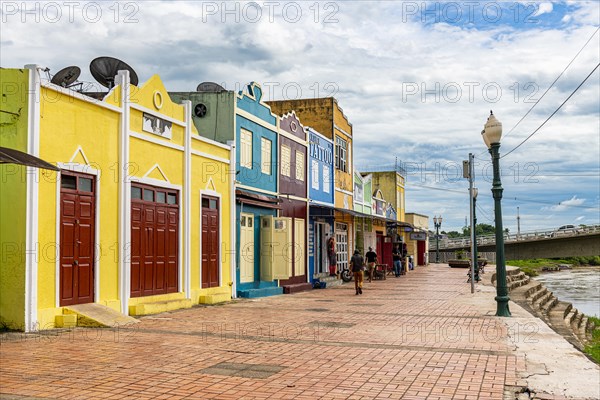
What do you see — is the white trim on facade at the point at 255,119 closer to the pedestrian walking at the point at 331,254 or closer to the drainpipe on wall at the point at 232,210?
the drainpipe on wall at the point at 232,210

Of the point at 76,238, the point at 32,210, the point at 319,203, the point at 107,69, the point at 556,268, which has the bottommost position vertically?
the point at 556,268

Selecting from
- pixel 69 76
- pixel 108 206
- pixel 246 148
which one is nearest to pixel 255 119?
pixel 246 148

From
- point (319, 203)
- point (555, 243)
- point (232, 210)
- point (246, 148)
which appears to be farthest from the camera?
point (555, 243)

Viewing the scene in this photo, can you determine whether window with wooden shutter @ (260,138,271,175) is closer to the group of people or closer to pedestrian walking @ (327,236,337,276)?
the group of people

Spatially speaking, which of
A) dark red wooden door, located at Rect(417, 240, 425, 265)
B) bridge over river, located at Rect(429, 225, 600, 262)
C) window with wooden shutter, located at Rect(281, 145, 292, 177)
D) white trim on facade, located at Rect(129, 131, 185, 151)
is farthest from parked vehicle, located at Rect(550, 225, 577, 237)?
white trim on facade, located at Rect(129, 131, 185, 151)

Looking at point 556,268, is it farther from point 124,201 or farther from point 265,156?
point 124,201

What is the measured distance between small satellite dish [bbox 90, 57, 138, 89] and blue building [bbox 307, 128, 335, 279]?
12045 mm

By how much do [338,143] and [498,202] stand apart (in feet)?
55.0

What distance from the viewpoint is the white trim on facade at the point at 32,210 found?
11.0 m

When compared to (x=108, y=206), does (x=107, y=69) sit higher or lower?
higher

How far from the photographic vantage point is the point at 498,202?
1457 cm

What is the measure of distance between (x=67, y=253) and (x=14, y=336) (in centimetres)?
202

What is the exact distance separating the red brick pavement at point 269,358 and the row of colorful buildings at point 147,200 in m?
1.17

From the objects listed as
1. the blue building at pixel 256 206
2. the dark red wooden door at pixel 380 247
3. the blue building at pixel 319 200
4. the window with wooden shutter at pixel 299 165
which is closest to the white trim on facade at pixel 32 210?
the blue building at pixel 256 206
